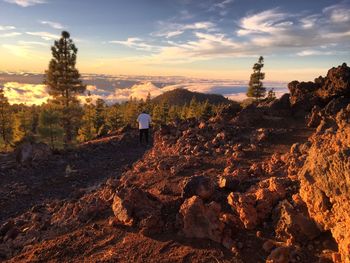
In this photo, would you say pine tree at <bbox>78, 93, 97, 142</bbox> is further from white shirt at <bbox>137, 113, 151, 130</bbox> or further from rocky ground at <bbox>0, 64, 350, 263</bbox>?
rocky ground at <bbox>0, 64, 350, 263</bbox>

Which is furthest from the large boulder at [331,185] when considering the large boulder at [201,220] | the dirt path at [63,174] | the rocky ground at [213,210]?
the dirt path at [63,174]

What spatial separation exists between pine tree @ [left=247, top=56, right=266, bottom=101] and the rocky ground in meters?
40.9

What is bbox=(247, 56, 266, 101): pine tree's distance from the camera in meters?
53.8

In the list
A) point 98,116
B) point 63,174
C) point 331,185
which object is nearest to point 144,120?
point 63,174

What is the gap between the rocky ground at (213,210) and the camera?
20.0 feet

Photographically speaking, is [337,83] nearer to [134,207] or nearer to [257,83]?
[134,207]

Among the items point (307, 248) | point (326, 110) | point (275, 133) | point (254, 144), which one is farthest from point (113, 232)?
point (326, 110)

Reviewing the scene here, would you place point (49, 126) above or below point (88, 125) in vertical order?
above

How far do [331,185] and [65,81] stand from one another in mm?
33812

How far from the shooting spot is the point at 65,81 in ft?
118

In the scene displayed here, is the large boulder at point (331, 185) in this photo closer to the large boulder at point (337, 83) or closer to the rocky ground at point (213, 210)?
the rocky ground at point (213, 210)

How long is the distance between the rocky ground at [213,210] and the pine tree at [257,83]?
134 ft

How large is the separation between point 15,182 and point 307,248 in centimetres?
1267

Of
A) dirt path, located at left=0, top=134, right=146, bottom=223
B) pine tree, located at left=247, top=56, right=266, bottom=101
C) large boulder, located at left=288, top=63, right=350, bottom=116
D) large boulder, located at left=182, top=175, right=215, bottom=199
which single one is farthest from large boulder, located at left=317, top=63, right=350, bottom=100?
pine tree, located at left=247, top=56, right=266, bottom=101
